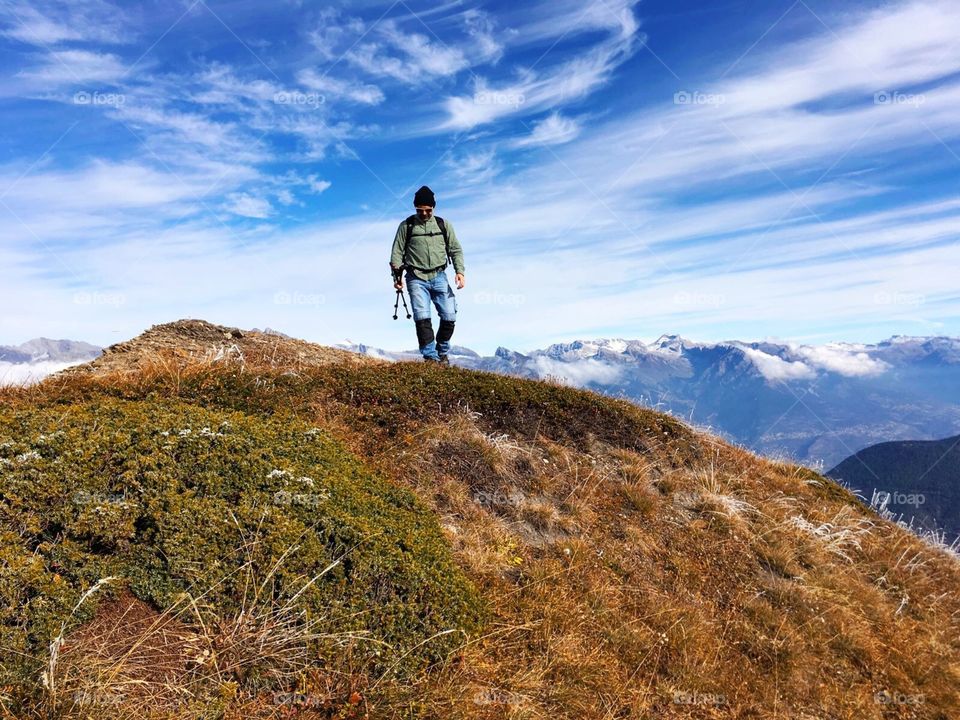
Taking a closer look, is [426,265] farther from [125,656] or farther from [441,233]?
[125,656]

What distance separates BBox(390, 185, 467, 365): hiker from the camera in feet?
43.6

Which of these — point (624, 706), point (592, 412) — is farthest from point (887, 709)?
point (592, 412)

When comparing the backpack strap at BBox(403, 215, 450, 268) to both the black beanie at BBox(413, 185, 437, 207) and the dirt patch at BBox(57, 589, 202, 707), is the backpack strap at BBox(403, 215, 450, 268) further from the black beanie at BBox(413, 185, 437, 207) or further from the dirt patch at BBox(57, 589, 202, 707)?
the dirt patch at BBox(57, 589, 202, 707)

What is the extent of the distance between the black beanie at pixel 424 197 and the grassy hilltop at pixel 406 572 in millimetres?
5051

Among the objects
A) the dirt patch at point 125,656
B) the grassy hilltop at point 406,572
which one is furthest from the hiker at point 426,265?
the dirt patch at point 125,656

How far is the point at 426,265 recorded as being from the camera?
524 inches

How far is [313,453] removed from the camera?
683 cm

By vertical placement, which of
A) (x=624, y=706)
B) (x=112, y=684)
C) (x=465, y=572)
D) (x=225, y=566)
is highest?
(x=225, y=566)

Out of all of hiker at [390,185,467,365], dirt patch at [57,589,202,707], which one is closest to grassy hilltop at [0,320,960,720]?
dirt patch at [57,589,202,707]

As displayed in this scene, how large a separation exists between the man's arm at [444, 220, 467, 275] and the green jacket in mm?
254

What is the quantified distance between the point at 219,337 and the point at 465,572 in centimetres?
1018

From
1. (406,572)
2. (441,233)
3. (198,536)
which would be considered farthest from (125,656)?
(441,233)

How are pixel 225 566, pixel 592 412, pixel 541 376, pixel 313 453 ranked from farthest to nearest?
pixel 541 376
pixel 592 412
pixel 313 453
pixel 225 566

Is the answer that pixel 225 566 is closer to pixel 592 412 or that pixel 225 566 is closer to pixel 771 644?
pixel 771 644
